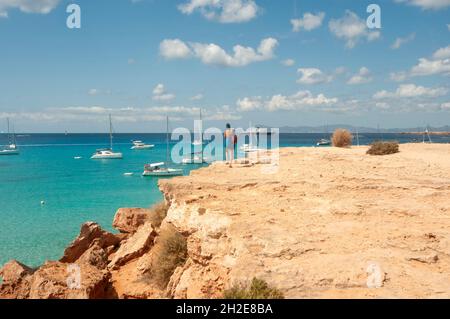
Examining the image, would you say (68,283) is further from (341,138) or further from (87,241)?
(341,138)

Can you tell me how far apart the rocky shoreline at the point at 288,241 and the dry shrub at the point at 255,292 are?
16cm

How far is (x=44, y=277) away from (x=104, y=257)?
5.03m

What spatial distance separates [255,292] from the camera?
5742mm

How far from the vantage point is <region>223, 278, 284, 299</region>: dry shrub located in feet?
18.6

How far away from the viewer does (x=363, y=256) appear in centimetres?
661

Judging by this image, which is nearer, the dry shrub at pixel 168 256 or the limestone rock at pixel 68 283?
the limestone rock at pixel 68 283

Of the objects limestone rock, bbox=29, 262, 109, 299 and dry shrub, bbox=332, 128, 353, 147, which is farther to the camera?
dry shrub, bbox=332, 128, 353, 147

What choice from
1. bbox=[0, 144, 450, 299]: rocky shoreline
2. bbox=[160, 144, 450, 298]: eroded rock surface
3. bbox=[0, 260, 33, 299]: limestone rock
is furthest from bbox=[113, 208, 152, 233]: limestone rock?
bbox=[0, 260, 33, 299]: limestone rock

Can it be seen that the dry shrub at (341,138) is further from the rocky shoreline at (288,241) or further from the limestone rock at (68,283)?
the limestone rock at (68,283)

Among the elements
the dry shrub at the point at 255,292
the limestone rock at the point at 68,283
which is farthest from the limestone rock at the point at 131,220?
the dry shrub at the point at 255,292

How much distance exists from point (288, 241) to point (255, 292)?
1741 millimetres

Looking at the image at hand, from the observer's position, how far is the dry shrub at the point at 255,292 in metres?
5.68

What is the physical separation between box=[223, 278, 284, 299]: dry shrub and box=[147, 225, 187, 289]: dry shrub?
457 centimetres

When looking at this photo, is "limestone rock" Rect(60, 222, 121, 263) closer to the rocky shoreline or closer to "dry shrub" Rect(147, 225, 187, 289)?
the rocky shoreline
